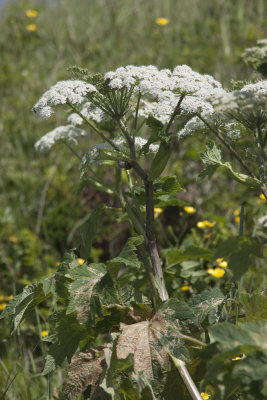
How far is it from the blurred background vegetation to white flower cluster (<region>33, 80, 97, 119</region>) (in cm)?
88

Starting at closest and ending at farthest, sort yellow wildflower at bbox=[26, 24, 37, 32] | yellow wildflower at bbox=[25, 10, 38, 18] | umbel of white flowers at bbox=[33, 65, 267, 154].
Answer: umbel of white flowers at bbox=[33, 65, 267, 154] < yellow wildflower at bbox=[26, 24, 37, 32] < yellow wildflower at bbox=[25, 10, 38, 18]

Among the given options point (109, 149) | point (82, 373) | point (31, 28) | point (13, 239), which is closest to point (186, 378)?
point (82, 373)

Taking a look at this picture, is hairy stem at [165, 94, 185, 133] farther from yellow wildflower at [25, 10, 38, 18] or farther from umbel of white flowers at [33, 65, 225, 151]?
yellow wildflower at [25, 10, 38, 18]

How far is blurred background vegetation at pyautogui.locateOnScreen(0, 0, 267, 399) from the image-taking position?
368cm

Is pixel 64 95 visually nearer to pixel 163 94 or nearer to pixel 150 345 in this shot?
pixel 163 94

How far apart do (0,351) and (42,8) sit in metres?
6.55

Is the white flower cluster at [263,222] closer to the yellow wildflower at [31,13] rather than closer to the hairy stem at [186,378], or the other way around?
the hairy stem at [186,378]

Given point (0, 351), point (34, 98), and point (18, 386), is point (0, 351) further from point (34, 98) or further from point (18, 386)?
point (34, 98)

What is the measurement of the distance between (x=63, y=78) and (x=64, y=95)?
165 inches

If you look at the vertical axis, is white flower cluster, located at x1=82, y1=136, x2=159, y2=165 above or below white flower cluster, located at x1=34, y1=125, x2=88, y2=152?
below

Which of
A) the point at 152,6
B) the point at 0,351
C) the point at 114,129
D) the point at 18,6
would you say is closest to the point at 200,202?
the point at 114,129

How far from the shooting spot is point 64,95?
200 cm

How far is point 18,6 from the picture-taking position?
775cm

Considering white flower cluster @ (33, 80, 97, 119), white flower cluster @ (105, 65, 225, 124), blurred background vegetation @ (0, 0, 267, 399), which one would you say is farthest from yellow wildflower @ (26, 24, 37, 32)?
white flower cluster @ (105, 65, 225, 124)
